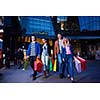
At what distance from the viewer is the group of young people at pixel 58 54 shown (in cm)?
719

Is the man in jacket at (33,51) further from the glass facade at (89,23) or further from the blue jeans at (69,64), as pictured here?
the glass facade at (89,23)

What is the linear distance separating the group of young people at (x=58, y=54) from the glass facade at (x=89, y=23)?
1.05 ft

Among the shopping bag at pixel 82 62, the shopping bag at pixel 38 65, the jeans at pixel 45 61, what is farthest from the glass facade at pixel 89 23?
the shopping bag at pixel 38 65

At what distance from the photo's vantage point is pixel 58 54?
23.6 ft

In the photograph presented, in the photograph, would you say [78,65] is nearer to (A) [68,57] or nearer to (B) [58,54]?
(A) [68,57]

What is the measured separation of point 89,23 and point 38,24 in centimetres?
74

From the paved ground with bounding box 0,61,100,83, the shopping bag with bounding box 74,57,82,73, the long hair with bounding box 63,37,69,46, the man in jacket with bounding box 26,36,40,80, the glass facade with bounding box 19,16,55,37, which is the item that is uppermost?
the glass facade with bounding box 19,16,55,37

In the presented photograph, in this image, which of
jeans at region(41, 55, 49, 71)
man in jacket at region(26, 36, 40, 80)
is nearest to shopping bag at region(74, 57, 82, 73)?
jeans at region(41, 55, 49, 71)

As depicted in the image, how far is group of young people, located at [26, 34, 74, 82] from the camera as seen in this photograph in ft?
23.6

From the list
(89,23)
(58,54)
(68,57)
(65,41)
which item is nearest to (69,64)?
(68,57)

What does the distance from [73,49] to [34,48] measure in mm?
568

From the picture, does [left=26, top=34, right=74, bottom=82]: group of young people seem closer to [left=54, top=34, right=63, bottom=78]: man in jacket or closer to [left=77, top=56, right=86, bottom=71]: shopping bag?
[left=54, top=34, right=63, bottom=78]: man in jacket

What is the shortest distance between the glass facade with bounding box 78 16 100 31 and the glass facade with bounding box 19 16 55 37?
0.44 metres
